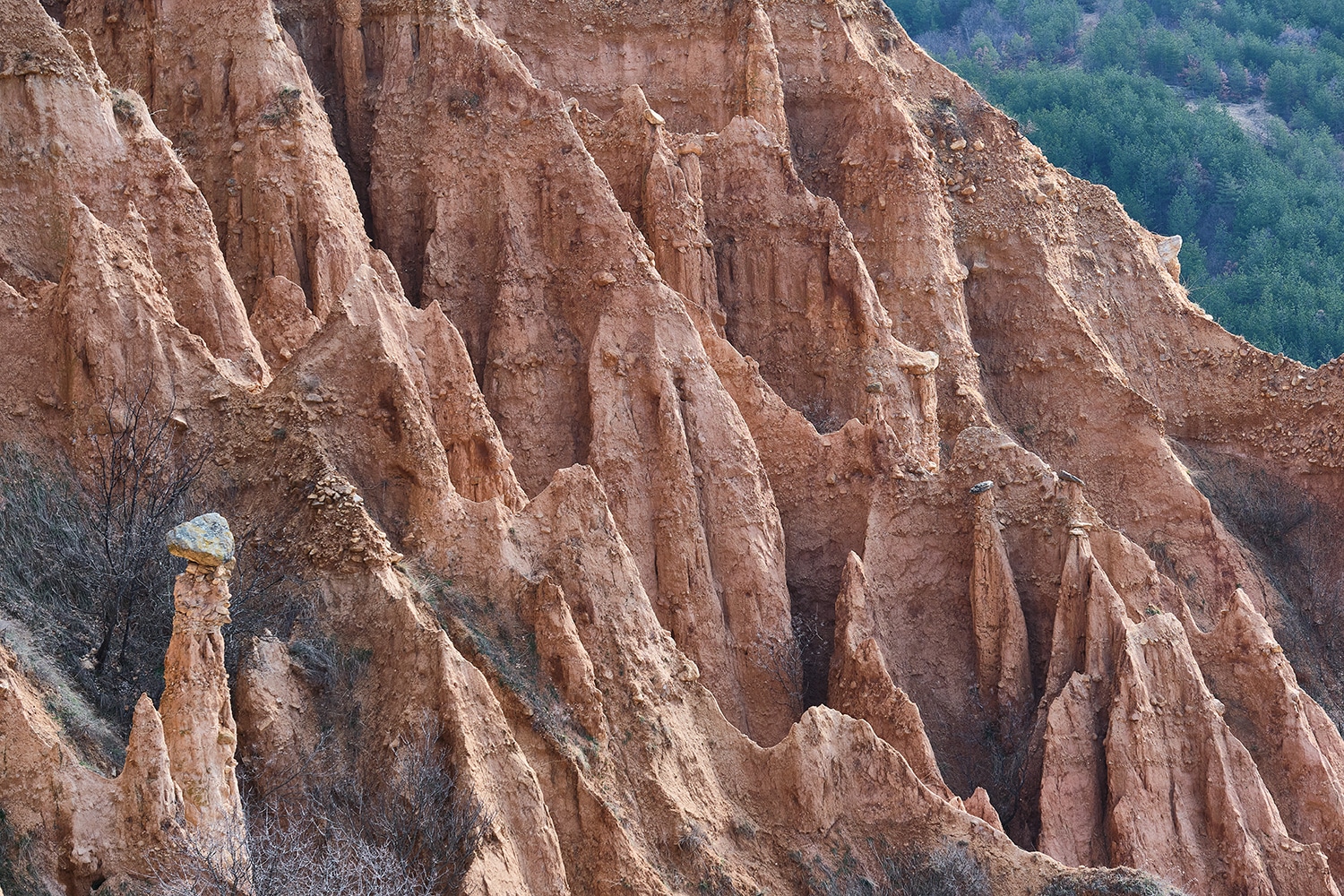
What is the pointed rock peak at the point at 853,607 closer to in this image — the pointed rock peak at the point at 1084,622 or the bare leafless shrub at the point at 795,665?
the bare leafless shrub at the point at 795,665

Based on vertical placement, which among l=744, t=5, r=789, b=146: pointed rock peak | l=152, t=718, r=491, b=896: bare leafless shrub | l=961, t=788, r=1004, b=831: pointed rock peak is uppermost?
l=744, t=5, r=789, b=146: pointed rock peak

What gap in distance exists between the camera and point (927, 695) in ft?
105

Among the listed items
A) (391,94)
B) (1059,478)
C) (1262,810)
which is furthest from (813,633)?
(391,94)

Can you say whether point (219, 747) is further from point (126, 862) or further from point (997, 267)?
point (997, 267)

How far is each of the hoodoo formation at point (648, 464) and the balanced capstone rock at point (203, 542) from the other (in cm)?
6

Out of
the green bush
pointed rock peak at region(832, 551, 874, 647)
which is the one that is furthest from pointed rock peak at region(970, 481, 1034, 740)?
the green bush

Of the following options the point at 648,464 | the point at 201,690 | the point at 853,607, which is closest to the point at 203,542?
the point at 201,690

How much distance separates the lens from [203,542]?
1775cm

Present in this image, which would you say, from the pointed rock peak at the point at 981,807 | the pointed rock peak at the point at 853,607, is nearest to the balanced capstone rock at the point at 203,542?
the pointed rock peak at the point at 981,807

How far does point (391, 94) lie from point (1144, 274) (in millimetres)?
17921

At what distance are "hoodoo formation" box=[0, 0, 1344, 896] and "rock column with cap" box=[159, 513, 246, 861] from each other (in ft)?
0.14

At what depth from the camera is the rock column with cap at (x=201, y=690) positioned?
59.2ft

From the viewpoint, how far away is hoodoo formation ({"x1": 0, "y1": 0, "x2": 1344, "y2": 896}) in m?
22.2

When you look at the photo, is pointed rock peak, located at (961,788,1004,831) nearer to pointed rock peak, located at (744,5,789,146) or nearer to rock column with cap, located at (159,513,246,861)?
rock column with cap, located at (159,513,246,861)
